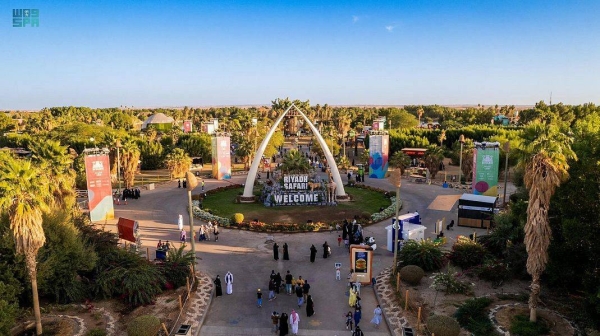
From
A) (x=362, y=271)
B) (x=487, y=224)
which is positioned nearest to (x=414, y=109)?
(x=487, y=224)

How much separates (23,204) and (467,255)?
20827 mm

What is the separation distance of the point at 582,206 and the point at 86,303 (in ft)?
71.8

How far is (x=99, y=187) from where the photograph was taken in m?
33.4

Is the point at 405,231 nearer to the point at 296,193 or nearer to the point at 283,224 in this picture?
the point at 283,224

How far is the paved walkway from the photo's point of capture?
17.6 metres

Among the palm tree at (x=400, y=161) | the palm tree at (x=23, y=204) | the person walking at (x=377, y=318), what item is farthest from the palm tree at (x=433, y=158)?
the palm tree at (x=23, y=204)

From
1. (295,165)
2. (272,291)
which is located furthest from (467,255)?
(295,165)

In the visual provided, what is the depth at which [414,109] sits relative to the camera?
6905 inches

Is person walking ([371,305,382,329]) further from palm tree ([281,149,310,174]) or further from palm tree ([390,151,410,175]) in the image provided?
palm tree ([390,151,410,175])

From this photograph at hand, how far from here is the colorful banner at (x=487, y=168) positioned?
38125 millimetres

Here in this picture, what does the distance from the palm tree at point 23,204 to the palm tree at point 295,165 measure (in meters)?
25.8

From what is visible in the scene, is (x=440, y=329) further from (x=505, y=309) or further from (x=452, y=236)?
(x=452, y=236)

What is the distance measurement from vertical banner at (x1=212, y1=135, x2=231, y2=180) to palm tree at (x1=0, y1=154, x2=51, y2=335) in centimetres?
3336

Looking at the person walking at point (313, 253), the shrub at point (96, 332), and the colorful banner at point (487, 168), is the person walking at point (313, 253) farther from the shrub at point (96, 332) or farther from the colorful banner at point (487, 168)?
the colorful banner at point (487, 168)
